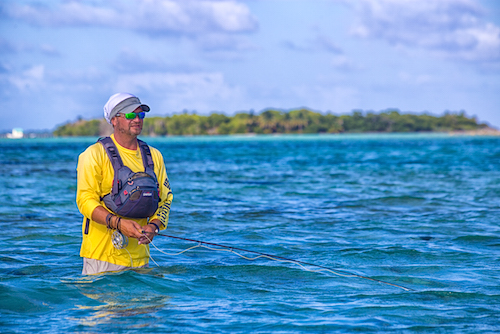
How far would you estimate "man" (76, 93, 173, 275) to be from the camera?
225 inches

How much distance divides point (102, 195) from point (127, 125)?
2.31 ft

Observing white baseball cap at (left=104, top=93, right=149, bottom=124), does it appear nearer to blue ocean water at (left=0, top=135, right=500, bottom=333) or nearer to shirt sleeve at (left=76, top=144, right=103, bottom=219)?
shirt sleeve at (left=76, top=144, right=103, bottom=219)

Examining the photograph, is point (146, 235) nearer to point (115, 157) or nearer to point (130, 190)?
point (130, 190)

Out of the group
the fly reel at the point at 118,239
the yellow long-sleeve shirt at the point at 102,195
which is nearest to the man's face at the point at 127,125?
the yellow long-sleeve shirt at the point at 102,195

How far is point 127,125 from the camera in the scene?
5.85m

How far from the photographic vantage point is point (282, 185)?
23156mm

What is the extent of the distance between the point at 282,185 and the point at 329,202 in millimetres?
6252

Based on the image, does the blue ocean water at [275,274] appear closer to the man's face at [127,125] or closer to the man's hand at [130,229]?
the man's hand at [130,229]

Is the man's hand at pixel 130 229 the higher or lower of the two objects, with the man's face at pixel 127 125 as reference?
lower

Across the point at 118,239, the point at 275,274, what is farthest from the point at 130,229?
the point at 275,274

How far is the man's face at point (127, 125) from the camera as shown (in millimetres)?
5832

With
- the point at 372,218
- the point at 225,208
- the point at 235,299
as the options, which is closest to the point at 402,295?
the point at 235,299

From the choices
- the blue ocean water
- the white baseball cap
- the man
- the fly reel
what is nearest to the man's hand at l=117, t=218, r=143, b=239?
the man

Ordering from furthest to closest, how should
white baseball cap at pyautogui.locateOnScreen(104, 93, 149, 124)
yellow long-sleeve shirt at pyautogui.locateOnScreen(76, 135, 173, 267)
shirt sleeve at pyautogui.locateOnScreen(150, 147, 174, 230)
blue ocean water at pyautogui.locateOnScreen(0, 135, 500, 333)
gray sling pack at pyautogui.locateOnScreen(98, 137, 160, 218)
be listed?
shirt sleeve at pyautogui.locateOnScreen(150, 147, 174, 230)
blue ocean water at pyautogui.locateOnScreen(0, 135, 500, 333)
white baseball cap at pyautogui.locateOnScreen(104, 93, 149, 124)
yellow long-sleeve shirt at pyautogui.locateOnScreen(76, 135, 173, 267)
gray sling pack at pyautogui.locateOnScreen(98, 137, 160, 218)
